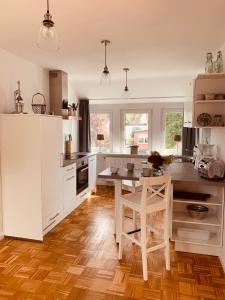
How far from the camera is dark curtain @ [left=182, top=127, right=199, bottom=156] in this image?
546 cm

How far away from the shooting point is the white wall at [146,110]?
5.91 m

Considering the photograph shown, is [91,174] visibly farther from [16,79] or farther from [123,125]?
[16,79]

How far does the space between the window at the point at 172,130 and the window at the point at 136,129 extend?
0.47 meters

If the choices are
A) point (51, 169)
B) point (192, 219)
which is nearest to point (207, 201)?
point (192, 219)

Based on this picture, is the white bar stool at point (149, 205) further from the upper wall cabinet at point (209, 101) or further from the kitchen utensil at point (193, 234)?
the upper wall cabinet at point (209, 101)

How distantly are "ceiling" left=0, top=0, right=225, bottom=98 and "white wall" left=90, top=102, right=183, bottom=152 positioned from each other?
1345 mm

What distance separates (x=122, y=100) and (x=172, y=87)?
127 cm

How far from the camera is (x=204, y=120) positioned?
310cm

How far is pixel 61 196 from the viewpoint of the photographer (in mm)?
3887

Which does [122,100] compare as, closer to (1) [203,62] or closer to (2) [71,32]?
(1) [203,62]

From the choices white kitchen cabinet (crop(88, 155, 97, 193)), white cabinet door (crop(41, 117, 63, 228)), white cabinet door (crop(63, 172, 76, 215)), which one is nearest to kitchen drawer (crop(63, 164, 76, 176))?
white cabinet door (crop(63, 172, 76, 215))

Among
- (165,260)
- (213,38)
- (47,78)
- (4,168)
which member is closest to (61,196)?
(4,168)

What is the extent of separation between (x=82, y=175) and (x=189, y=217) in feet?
8.11

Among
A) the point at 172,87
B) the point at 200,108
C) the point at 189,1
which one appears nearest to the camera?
the point at 189,1
